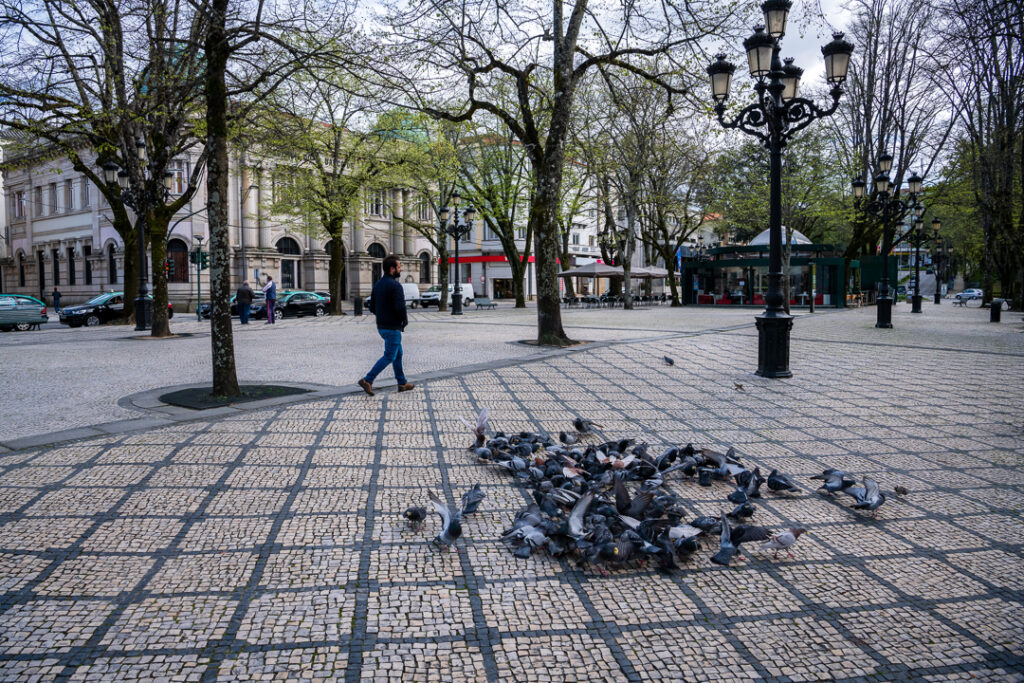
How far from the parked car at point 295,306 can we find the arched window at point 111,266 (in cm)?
1745

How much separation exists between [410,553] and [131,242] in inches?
1026

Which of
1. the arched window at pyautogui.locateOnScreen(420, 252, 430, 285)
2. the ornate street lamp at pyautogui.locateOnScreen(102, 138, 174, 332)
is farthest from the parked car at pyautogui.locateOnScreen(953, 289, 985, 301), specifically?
the ornate street lamp at pyautogui.locateOnScreen(102, 138, 174, 332)

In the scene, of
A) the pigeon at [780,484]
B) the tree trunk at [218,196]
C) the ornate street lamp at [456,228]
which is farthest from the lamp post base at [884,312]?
the tree trunk at [218,196]

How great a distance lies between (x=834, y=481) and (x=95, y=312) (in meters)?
29.0

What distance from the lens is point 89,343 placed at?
16438 mm

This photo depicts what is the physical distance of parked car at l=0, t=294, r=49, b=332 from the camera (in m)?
23.0

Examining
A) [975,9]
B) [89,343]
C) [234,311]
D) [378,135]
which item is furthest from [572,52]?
[234,311]

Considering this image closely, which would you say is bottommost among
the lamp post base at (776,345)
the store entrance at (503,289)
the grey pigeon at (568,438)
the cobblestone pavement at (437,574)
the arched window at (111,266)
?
the cobblestone pavement at (437,574)

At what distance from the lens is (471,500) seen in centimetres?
396

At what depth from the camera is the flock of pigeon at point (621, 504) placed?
3367 mm

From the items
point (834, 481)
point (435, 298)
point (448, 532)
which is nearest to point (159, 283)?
point (448, 532)

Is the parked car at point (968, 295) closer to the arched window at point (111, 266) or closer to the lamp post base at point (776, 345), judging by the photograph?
the lamp post base at point (776, 345)

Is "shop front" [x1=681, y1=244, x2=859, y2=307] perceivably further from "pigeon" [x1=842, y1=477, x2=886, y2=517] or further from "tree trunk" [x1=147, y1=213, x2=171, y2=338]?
"pigeon" [x1=842, y1=477, x2=886, y2=517]

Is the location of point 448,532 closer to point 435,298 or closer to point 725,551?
point 725,551
